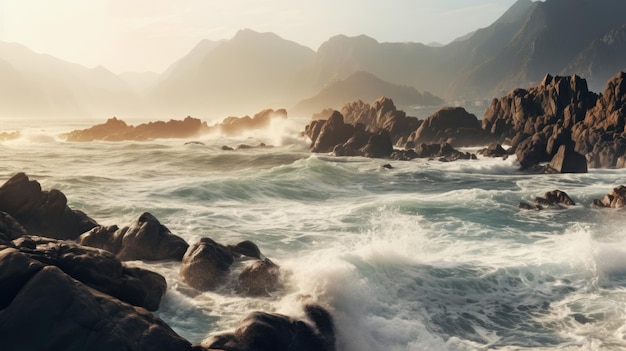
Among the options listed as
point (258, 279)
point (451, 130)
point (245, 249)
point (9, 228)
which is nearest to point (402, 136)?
point (451, 130)

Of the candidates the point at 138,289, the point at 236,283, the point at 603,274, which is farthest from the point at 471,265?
the point at 138,289

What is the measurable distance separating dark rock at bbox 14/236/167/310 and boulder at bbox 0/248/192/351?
934mm

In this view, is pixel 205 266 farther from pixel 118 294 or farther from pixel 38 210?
pixel 38 210

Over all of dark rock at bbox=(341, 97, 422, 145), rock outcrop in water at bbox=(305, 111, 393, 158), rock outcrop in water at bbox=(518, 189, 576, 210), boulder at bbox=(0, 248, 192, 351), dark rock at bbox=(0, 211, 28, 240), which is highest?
dark rock at bbox=(341, 97, 422, 145)

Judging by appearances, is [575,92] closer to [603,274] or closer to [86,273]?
[603,274]

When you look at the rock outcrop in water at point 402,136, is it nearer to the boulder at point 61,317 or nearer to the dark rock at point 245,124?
the dark rock at point 245,124

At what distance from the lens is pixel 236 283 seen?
554 inches

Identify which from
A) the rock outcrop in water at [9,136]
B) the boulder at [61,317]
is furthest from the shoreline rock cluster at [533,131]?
the rock outcrop in water at [9,136]

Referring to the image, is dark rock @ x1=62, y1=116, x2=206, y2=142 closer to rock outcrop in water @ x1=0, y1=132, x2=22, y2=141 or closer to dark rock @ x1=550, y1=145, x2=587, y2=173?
rock outcrop in water @ x1=0, y1=132, x2=22, y2=141

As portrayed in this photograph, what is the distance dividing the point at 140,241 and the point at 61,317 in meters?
7.87

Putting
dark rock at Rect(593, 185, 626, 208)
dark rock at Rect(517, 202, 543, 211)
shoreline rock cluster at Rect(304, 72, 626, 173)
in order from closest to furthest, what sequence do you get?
dark rock at Rect(593, 185, 626, 208) < dark rock at Rect(517, 202, 543, 211) < shoreline rock cluster at Rect(304, 72, 626, 173)

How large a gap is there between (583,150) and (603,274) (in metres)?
38.8

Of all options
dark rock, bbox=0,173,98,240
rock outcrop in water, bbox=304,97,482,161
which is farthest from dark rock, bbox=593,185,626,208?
dark rock, bbox=0,173,98,240

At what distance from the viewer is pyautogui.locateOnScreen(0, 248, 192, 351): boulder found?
848 cm
